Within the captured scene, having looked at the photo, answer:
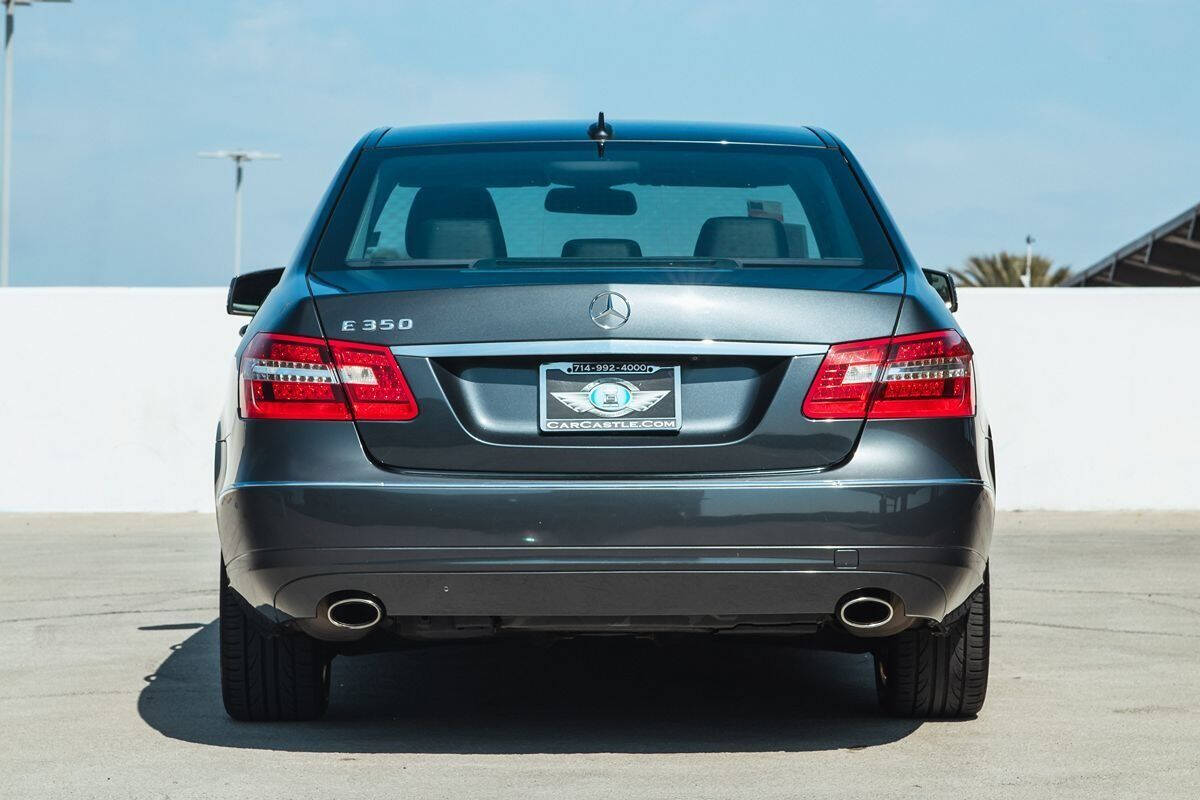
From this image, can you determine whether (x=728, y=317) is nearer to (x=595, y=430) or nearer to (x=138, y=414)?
(x=595, y=430)

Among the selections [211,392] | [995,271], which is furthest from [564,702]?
[995,271]

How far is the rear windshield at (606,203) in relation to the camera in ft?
15.8

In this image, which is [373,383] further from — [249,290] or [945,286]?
[945,286]

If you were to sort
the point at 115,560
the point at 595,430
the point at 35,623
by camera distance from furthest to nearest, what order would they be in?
the point at 115,560 < the point at 35,623 < the point at 595,430

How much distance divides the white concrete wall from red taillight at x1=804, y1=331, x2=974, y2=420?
10.00m

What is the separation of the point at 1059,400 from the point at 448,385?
34.9ft

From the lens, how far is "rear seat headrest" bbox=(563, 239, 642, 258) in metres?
4.79

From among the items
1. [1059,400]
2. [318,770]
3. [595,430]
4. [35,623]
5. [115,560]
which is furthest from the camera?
[1059,400]

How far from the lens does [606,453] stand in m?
4.16

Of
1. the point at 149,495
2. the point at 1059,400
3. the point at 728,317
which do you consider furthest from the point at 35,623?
the point at 1059,400

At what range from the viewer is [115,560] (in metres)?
10.4

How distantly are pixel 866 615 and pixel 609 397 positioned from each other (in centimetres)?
84

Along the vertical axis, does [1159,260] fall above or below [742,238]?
below

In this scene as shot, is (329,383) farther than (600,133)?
No
